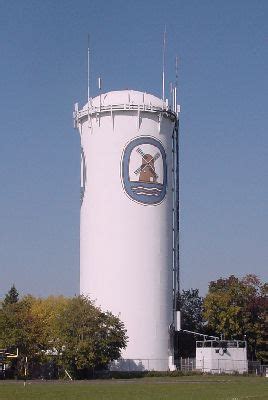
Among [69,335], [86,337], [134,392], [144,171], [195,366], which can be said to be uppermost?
[144,171]

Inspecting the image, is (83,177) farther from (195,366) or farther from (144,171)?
(195,366)

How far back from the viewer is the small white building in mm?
77750

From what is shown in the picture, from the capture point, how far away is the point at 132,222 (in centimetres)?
7781

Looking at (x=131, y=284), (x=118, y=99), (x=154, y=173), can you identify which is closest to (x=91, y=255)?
(x=131, y=284)

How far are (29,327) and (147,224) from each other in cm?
1622

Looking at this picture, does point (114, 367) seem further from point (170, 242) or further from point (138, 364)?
point (170, 242)

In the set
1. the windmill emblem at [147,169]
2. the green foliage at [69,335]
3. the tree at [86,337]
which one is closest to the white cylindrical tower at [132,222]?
the windmill emblem at [147,169]

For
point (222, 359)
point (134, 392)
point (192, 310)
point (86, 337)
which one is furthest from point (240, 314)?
point (134, 392)

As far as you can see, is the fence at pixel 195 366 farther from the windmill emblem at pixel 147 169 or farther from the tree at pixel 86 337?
the windmill emblem at pixel 147 169

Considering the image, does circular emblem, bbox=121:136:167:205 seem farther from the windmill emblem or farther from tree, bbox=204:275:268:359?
tree, bbox=204:275:268:359

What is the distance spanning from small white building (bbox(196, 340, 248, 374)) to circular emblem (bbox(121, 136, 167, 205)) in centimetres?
1591

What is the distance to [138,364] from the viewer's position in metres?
75.7

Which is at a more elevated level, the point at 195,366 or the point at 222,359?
the point at 222,359

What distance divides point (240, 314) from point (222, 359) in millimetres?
8772
